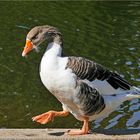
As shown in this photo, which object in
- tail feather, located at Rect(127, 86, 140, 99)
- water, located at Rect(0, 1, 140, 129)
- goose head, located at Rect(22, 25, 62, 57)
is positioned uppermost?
goose head, located at Rect(22, 25, 62, 57)

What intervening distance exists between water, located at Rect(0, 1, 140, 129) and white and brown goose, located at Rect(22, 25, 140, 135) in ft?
7.15

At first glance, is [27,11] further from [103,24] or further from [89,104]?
[89,104]

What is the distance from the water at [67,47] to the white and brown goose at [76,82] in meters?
2.18

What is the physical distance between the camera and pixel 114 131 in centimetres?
611

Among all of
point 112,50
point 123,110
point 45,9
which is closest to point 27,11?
point 45,9

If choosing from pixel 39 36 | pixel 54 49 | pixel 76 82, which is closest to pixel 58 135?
pixel 76 82

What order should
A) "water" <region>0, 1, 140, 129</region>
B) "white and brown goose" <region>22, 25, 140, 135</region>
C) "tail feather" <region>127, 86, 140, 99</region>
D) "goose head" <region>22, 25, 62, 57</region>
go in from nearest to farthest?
"white and brown goose" <region>22, 25, 140, 135</region> → "goose head" <region>22, 25, 62, 57</region> → "tail feather" <region>127, 86, 140, 99</region> → "water" <region>0, 1, 140, 129</region>

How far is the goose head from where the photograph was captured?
220 inches

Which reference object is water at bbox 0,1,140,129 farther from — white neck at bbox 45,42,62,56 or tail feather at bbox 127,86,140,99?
white neck at bbox 45,42,62,56

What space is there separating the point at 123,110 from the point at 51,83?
3500 mm

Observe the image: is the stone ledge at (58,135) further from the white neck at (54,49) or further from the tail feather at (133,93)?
the white neck at (54,49)

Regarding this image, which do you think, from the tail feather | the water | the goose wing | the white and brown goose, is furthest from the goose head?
the water

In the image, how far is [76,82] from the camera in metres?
5.52

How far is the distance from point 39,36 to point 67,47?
6.64 meters
